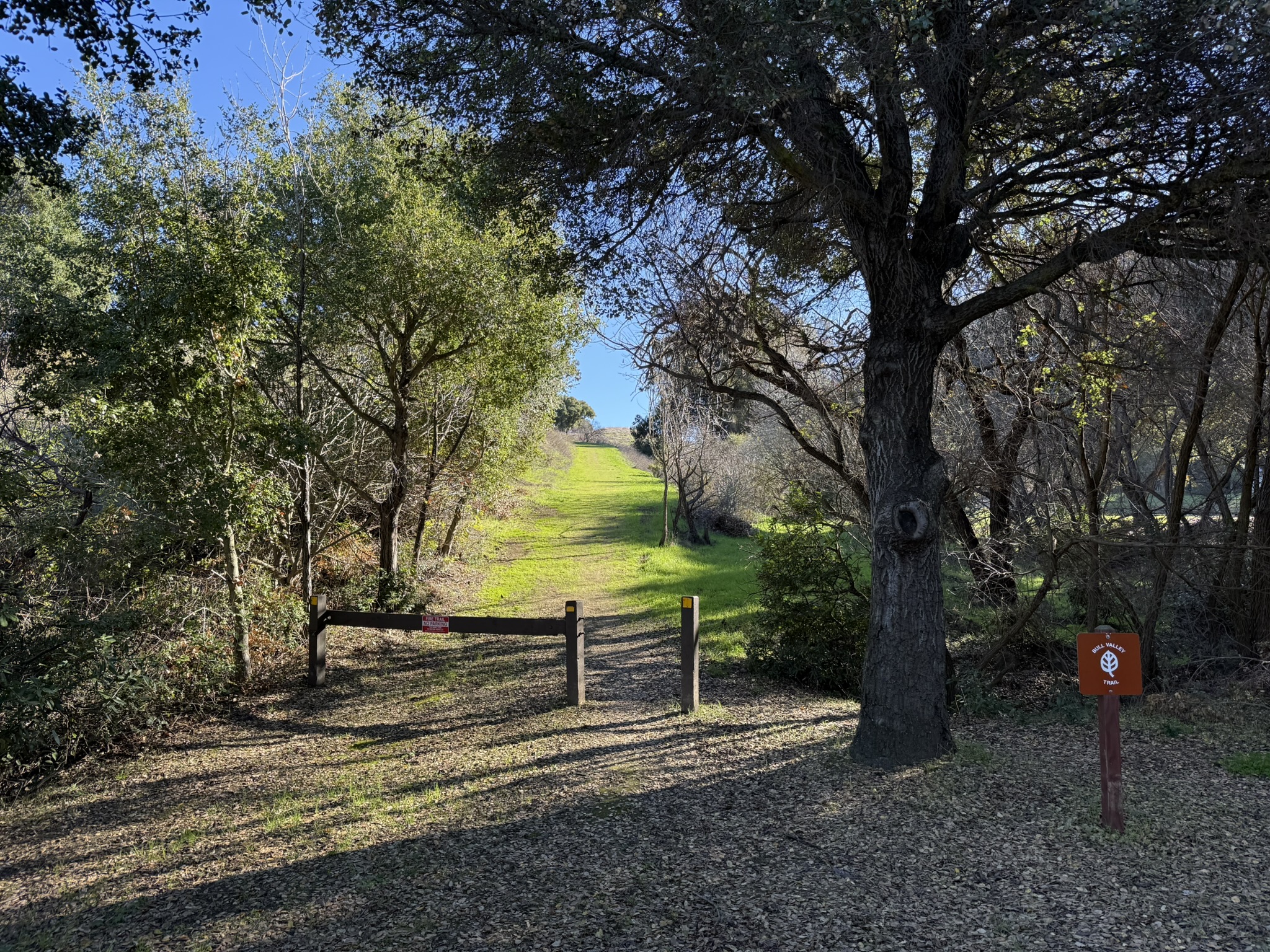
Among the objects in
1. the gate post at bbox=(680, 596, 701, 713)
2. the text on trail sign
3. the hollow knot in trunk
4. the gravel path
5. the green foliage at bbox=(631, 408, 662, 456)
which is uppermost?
the green foliage at bbox=(631, 408, 662, 456)

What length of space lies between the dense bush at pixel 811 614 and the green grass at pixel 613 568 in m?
1.01

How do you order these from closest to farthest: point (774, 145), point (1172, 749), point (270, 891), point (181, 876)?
point (270, 891), point (181, 876), point (774, 145), point (1172, 749)

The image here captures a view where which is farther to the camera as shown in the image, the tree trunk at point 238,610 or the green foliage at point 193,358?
the tree trunk at point 238,610

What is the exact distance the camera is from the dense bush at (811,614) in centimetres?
938

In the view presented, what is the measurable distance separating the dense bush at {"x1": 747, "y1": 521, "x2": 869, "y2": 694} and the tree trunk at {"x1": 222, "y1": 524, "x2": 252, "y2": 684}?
624 centimetres

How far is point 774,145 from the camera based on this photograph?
19.0 feet

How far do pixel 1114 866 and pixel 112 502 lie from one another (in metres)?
9.31

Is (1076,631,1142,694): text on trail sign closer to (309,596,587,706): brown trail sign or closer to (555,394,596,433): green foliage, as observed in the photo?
(309,596,587,706): brown trail sign

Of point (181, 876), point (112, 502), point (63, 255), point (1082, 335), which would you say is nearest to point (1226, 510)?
point (1082, 335)

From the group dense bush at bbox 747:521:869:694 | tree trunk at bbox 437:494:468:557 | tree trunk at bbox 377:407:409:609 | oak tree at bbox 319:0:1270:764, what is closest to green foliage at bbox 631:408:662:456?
tree trunk at bbox 437:494:468:557

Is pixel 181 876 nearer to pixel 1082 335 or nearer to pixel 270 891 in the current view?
pixel 270 891

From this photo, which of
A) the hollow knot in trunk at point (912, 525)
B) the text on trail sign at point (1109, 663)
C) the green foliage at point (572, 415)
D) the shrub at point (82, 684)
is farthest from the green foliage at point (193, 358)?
the green foliage at point (572, 415)

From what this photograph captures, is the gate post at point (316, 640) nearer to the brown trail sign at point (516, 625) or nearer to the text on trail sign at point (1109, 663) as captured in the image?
the brown trail sign at point (516, 625)

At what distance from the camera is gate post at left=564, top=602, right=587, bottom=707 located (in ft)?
26.5
